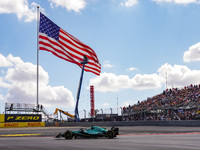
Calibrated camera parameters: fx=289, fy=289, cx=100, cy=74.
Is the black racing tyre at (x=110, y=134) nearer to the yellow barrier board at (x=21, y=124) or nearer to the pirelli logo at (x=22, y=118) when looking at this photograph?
the yellow barrier board at (x=21, y=124)

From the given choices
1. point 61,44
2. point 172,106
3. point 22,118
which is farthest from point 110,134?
point 22,118

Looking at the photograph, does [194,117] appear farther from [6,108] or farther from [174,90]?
[6,108]

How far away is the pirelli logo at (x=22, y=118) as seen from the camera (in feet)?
133

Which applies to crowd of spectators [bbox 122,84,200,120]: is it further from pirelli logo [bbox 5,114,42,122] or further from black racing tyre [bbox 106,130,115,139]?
black racing tyre [bbox 106,130,115,139]

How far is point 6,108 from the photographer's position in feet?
147

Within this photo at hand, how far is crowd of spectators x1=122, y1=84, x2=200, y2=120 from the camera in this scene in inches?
1282

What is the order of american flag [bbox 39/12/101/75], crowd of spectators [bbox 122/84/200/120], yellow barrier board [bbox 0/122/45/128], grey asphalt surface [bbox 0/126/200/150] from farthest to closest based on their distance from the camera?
yellow barrier board [bbox 0/122/45/128] < crowd of spectators [bbox 122/84/200/120] < american flag [bbox 39/12/101/75] < grey asphalt surface [bbox 0/126/200/150]

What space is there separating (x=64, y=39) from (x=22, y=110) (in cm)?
2177

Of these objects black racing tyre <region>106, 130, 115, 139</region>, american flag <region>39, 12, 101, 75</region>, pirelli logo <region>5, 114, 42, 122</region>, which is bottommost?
black racing tyre <region>106, 130, 115, 139</region>

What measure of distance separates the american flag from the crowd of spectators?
9775mm

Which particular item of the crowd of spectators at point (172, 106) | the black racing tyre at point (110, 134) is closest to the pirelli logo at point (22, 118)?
the crowd of spectators at point (172, 106)

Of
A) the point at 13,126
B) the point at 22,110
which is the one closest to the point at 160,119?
the point at 13,126

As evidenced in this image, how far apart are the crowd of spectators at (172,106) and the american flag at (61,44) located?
9775 mm

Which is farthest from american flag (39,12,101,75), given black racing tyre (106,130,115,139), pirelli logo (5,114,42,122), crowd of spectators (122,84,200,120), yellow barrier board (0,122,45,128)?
black racing tyre (106,130,115,139)
